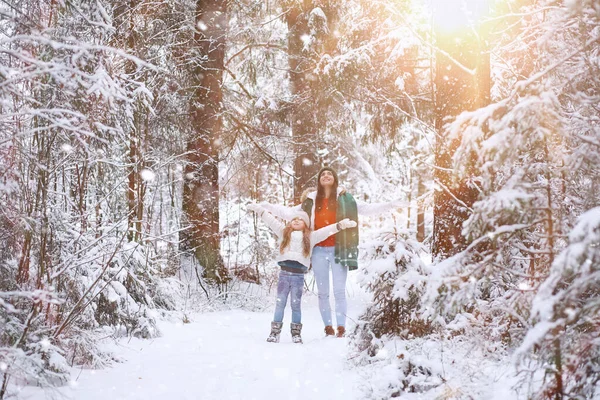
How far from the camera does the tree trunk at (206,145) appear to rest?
9.80m

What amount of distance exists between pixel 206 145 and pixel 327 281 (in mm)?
4618

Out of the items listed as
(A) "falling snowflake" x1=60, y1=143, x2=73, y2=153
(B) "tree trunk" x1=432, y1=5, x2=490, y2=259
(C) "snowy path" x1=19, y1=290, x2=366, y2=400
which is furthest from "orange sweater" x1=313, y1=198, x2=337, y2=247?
(A) "falling snowflake" x1=60, y1=143, x2=73, y2=153

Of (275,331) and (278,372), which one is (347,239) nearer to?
(275,331)

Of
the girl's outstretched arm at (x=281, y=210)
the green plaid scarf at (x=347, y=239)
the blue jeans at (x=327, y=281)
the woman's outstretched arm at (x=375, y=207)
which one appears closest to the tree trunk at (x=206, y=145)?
the girl's outstretched arm at (x=281, y=210)

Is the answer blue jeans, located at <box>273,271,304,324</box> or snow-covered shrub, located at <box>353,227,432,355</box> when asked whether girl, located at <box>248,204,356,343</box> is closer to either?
blue jeans, located at <box>273,271,304,324</box>

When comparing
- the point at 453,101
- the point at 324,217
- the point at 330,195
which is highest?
the point at 453,101

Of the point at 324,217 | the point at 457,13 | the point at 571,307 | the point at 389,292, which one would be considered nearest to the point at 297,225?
the point at 324,217

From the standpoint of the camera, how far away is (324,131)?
1102 centimetres

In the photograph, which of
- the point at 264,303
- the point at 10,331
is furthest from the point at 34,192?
the point at 264,303

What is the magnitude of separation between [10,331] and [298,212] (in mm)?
3908

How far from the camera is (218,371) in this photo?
4605 millimetres

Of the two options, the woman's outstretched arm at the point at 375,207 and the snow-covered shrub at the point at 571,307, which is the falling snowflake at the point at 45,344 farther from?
the woman's outstretched arm at the point at 375,207

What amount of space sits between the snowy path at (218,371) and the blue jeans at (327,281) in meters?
0.45

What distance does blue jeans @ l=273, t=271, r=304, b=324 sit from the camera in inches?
247
